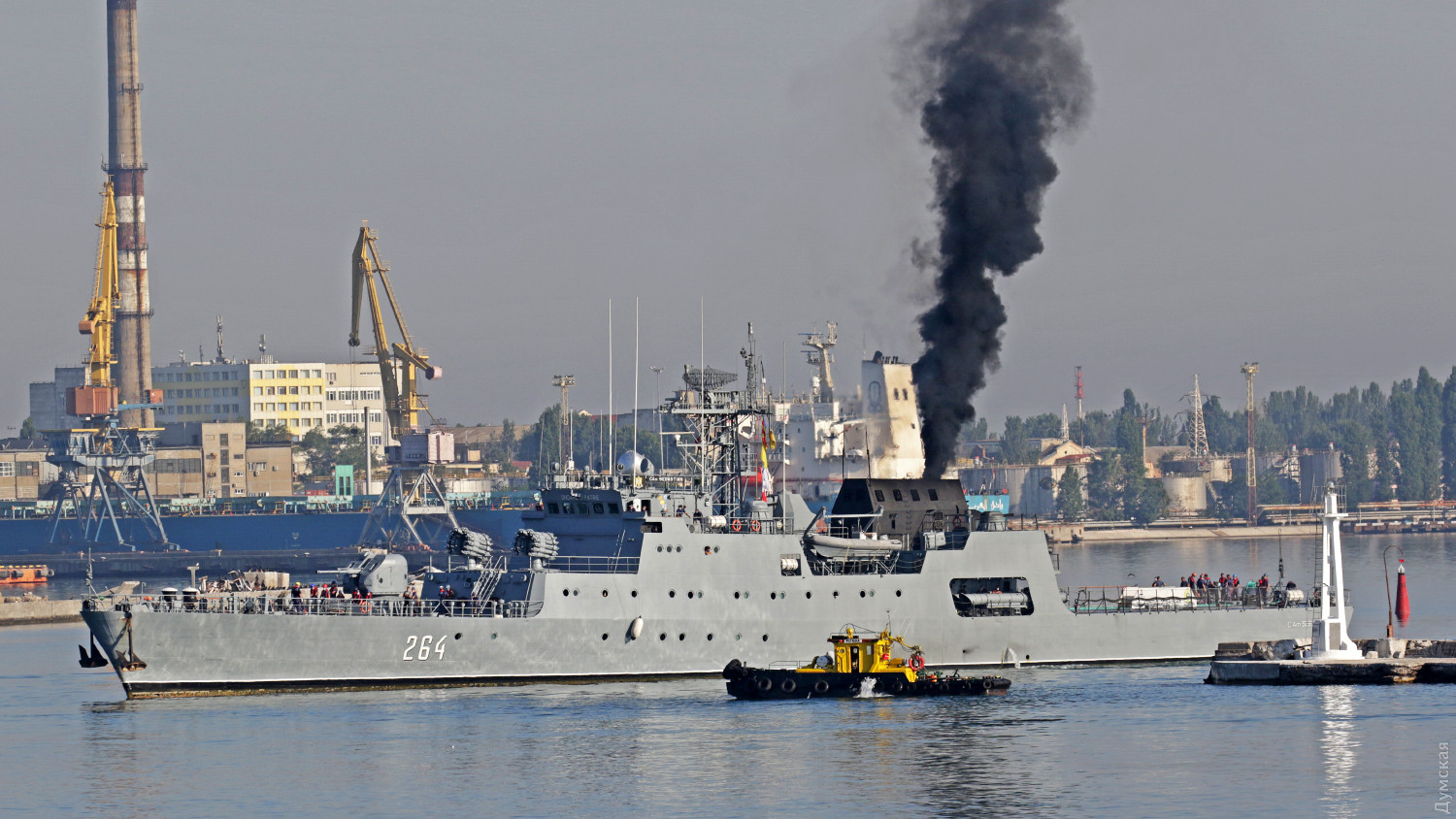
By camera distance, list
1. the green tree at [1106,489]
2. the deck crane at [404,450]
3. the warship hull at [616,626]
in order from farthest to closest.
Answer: the green tree at [1106,489], the deck crane at [404,450], the warship hull at [616,626]

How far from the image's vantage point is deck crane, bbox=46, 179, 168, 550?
121m

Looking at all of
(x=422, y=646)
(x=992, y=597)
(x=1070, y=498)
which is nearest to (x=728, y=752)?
(x=422, y=646)

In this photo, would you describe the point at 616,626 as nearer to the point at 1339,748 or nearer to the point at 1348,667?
the point at 1339,748

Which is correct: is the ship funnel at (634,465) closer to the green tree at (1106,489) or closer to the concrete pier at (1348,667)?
the concrete pier at (1348,667)

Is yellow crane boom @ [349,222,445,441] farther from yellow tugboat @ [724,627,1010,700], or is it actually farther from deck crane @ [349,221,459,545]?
yellow tugboat @ [724,627,1010,700]

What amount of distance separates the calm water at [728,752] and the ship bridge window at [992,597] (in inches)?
79.5

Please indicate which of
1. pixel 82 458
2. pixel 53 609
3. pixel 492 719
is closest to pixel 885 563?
pixel 492 719

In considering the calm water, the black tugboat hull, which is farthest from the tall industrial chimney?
the black tugboat hull

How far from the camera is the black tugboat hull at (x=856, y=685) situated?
40906mm

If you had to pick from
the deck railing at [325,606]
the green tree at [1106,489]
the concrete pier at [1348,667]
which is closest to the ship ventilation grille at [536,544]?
the deck railing at [325,606]

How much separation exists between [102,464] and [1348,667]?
3807 inches

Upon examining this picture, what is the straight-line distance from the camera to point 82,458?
394 ft

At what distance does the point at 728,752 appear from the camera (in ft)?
112

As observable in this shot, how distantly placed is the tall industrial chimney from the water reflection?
12228 centimetres
